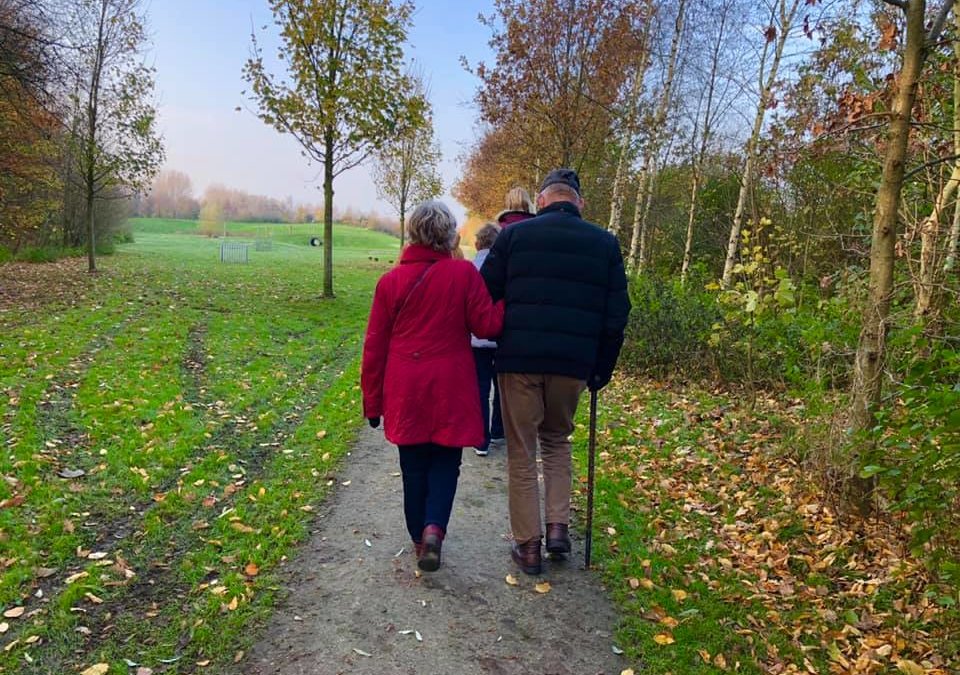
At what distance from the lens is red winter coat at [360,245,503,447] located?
11.7ft

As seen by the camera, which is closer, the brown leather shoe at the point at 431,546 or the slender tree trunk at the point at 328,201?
the brown leather shoe at the point at 431,546

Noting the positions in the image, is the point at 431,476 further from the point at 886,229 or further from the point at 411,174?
the point at 411,174

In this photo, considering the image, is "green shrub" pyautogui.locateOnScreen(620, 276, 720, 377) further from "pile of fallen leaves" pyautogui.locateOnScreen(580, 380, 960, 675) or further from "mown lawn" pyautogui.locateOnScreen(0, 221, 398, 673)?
"mown lawn" pyautogui.locateOnScreen(0, 221, 398, 673)

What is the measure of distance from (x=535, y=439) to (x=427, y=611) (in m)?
1.14

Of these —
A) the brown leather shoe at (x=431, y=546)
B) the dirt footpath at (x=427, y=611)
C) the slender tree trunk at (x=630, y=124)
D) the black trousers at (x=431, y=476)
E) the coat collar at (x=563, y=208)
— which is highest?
the slender tree trunk at (x=630, y=124)

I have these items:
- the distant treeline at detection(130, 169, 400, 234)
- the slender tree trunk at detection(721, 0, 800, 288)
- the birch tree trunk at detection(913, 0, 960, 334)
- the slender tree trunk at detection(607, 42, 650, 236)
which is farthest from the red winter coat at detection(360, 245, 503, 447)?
the distant treeline at detection(130, 169, 400, 234)

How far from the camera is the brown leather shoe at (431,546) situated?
3.76 m

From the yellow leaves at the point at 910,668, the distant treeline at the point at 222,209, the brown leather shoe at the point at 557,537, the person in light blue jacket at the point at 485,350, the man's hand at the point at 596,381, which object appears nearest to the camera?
the yellow leaves at the point at 910,668

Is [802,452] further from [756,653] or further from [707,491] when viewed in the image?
[756,653]

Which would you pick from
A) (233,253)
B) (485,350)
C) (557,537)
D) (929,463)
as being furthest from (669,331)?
(233,253)

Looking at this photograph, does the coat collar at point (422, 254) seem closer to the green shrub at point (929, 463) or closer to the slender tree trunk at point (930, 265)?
the green shrub at point (929, 463)

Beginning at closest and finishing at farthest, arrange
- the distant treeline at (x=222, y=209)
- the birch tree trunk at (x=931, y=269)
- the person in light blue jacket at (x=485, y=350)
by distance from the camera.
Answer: the birch tree trunk at (x=931, y=269)
the person in light blue jacket at (x=485, y=350)
the distant treeline at (x=222, y=209)

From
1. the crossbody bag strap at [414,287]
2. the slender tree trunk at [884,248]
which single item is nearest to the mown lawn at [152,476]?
the crossbody bag strap at [414,287]

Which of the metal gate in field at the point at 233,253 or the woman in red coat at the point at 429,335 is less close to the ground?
the woman in red coat at the point at 429,335
